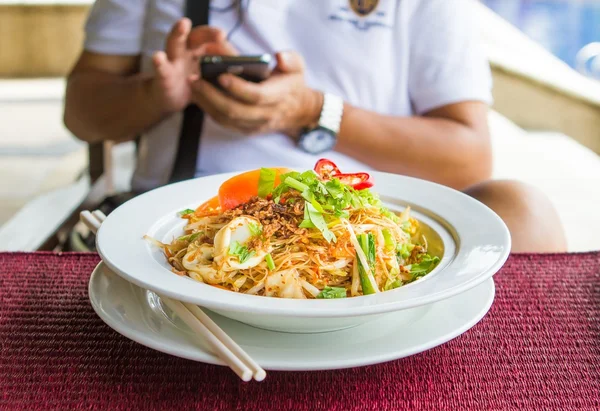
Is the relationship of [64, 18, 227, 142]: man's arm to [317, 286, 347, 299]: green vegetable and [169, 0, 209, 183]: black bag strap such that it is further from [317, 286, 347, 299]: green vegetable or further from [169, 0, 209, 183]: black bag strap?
[317, 286, 347, 299]: green vegetable

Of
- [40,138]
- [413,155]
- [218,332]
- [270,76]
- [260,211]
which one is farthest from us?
[40,138]

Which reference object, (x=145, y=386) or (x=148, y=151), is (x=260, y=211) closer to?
(x=145, y=386)

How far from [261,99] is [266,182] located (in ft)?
1.87

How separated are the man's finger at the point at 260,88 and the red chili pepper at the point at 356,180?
0.54 m

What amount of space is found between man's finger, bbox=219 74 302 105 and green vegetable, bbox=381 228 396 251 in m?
0.63

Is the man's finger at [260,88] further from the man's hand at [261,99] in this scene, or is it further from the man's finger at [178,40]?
the man's finger at [178,40]

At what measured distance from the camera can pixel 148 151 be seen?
1.44m

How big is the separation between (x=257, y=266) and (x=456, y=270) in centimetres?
19

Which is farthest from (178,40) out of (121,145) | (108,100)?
(121,145)

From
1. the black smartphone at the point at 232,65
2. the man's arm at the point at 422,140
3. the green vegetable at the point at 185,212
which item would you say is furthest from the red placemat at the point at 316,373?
the man's arm at the point at 422,140

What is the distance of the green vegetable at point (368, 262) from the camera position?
58 centimetres

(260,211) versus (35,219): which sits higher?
(260,211)

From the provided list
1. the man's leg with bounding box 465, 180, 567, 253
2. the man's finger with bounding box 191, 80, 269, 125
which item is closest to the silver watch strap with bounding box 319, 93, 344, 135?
the man's finger with bounding box 191, 80, 269, 125

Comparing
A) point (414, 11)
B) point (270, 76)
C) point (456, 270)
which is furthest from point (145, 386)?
point (414, 11)
